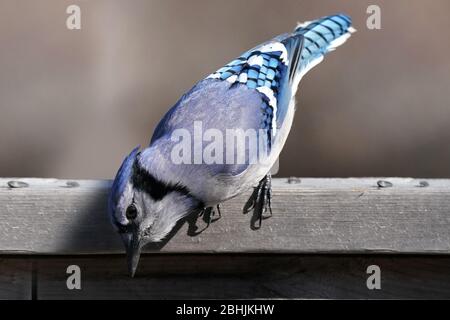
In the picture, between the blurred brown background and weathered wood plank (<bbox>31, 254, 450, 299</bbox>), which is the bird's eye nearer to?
weathered wood plank (<bbox>31, 254, 450, 299</bbox>)

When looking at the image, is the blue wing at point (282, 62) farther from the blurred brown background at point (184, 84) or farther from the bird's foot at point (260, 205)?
the bird's foot at point (260, 205)

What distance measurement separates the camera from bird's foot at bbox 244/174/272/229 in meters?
3.02

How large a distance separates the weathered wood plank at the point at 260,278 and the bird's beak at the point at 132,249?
8cm

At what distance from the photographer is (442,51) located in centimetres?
433

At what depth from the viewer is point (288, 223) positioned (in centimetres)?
303

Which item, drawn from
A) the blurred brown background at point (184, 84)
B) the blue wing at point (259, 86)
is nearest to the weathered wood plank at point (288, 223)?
the blue wing at point (259, 86)

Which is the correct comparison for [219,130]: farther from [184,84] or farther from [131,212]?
[184,84]

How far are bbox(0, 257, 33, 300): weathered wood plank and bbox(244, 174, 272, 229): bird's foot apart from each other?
60 centimetres

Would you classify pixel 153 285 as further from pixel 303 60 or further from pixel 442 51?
pixel 442 51

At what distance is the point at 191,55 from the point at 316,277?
5.37ft

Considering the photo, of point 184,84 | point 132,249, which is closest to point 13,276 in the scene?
point 132,249

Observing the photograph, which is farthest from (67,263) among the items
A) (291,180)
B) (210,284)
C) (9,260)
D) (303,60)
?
(303,60)

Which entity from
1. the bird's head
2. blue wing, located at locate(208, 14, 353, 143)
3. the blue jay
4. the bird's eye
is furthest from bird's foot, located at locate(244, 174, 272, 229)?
blue wing, located at locate(208, 14, 353, 143)

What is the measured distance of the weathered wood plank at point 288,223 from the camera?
9.84 feet
